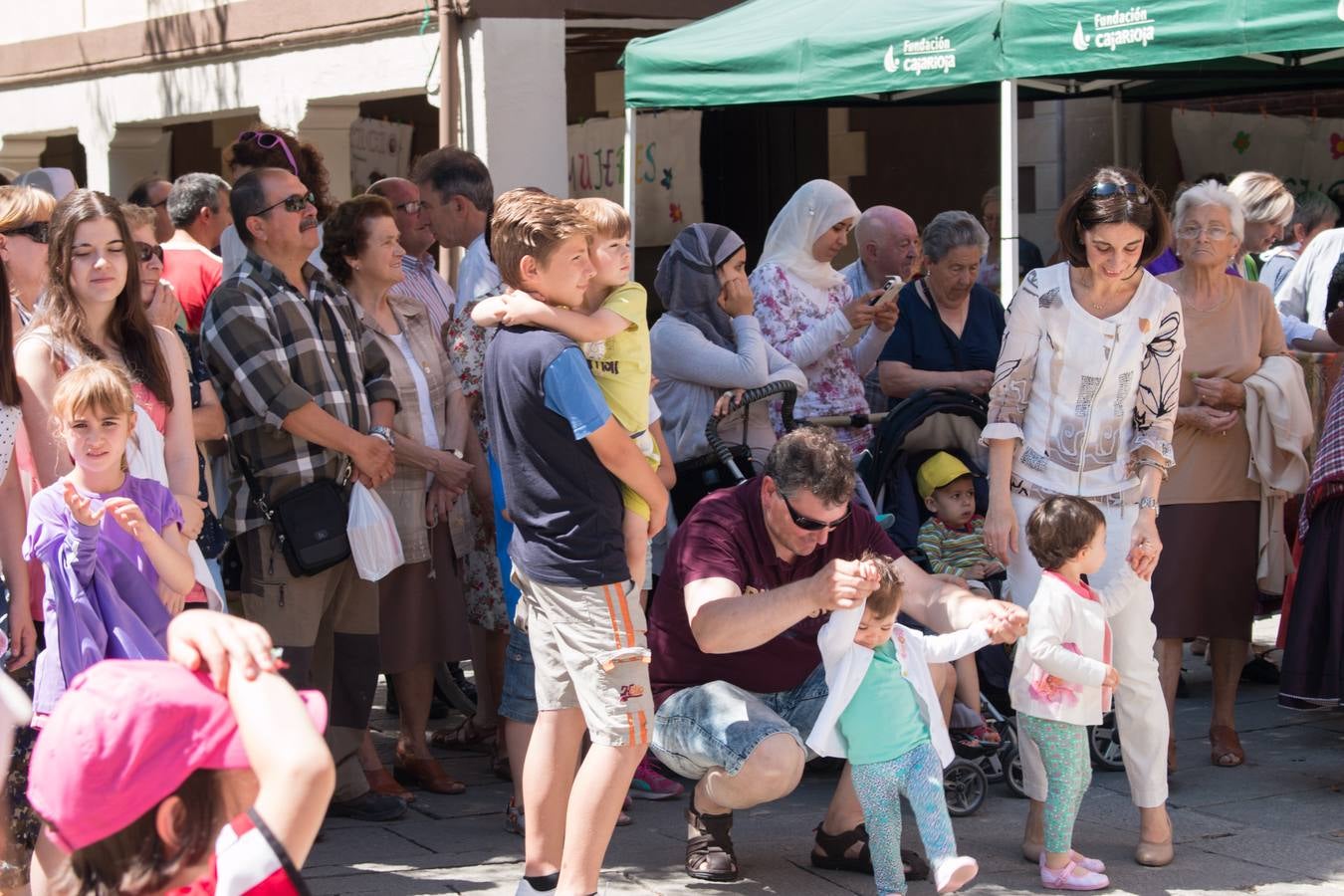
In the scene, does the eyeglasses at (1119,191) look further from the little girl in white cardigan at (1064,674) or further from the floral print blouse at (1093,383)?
the little girl in white cardigan at (1064,674)

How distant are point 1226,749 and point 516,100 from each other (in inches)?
218

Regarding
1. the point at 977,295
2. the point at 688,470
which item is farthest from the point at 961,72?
the point at 688,470

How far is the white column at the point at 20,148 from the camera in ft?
44.4

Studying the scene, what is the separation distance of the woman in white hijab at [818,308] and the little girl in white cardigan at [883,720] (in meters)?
1.98

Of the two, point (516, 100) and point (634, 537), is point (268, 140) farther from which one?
point (516, 100)

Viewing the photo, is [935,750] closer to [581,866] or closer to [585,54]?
[581,866]

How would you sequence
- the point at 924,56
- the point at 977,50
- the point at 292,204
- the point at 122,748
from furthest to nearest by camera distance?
the point at 924,56, the point at 977,50, the point at 292,204, the point at 122,748

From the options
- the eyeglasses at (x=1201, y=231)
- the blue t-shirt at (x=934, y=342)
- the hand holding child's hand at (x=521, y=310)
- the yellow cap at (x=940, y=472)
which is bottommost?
the yellow cap at (x=940, y=472)

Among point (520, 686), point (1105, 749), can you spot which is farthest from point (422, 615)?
point (1105, 749)

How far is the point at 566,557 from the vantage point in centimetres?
416

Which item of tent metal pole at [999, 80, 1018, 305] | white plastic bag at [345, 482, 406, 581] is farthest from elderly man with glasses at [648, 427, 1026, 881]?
tent metal pole at [999, 80, 1018, 305]

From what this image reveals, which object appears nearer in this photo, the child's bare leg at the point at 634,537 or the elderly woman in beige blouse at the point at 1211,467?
the child's bare leg at the point at 634,537

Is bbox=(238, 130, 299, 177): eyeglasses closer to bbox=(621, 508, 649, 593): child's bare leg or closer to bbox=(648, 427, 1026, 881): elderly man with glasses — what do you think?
bbox=(648, 427, 1026, 881): elderly man with glasses

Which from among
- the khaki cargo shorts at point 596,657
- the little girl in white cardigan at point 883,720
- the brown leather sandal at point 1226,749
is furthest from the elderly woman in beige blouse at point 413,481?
the brown leather sandal at point 1226,749
